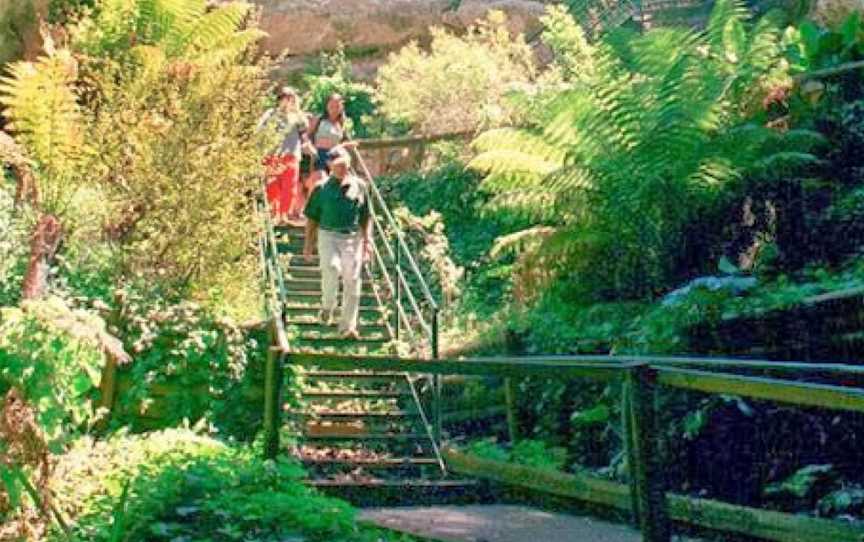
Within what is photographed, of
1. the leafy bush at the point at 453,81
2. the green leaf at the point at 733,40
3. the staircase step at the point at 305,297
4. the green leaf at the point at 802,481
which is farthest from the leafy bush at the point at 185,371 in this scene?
the leafy bush at the point at 453,81

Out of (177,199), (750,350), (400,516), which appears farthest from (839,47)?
(400,516)

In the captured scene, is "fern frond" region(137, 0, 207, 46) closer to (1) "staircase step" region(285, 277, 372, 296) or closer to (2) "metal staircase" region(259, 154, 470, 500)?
(2) "metal staircase" region(259, 154, 470, 500)

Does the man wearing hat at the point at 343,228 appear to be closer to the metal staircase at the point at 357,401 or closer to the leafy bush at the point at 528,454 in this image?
the metal staircase at the point at 357,401

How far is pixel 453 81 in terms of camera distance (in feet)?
60.3

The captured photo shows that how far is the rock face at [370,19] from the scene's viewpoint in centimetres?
2486

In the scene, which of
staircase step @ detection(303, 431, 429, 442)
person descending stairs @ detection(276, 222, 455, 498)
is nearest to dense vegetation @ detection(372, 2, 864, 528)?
staircase step @ detection(303, 431, 429, 442)

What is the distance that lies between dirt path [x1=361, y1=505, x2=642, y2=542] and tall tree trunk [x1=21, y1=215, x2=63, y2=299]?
3.51 meters

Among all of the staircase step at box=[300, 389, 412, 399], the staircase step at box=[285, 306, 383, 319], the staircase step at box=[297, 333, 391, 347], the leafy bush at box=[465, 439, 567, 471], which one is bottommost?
the leafy bush at box=[465, 439, 567, 471]

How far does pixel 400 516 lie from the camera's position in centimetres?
723

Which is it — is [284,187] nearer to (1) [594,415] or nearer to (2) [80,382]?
(1) [594,415]

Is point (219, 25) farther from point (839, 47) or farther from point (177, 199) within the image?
point (839, 47)

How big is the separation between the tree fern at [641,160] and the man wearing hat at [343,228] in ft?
4.01

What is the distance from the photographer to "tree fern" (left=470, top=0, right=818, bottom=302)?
35.6 ft

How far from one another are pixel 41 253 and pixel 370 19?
53.1 feet
